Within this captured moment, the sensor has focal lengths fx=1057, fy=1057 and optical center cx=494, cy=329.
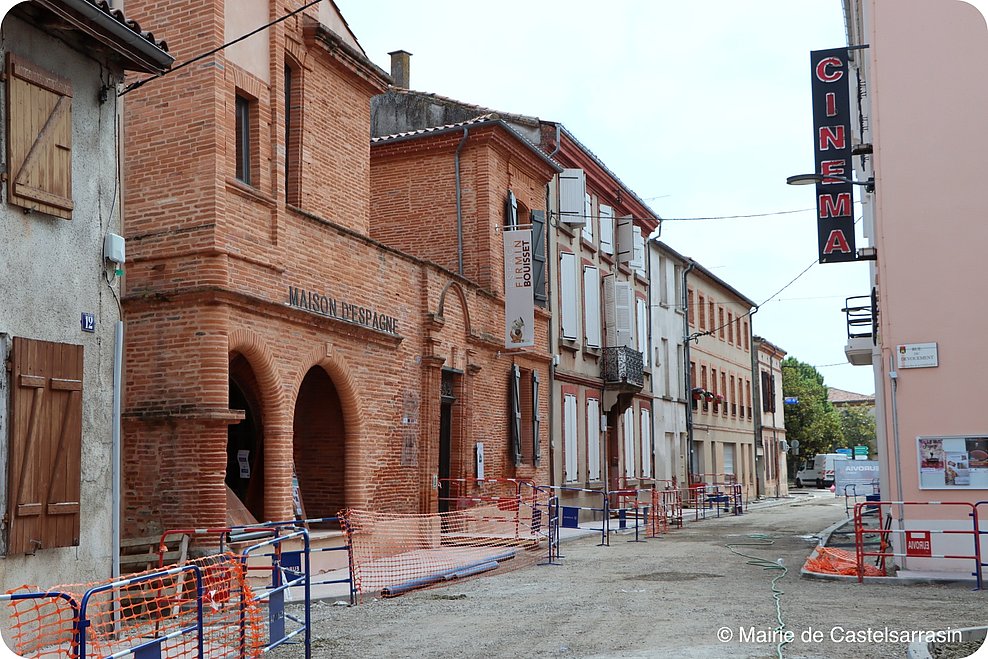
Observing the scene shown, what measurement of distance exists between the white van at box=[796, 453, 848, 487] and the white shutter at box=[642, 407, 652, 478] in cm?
3184

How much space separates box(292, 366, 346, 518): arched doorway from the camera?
16500 millimetres

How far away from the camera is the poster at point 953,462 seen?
13.8 metres

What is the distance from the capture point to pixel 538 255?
966 inches

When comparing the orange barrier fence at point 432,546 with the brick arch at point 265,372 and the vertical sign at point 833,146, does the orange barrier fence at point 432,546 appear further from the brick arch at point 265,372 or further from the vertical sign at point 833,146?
the vertical sign at point 833,146

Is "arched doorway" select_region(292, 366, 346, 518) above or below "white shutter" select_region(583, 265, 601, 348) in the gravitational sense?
below

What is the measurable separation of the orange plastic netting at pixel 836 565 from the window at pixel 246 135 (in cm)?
935

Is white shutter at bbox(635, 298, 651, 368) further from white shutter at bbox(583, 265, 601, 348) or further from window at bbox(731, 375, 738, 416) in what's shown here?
window at bbox(731, 375, 738, 416)

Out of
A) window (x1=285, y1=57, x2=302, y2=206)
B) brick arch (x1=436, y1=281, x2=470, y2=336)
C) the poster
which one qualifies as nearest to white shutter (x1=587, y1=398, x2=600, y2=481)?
brick arch (x1=436, y1=281, x2=470, y2=336)

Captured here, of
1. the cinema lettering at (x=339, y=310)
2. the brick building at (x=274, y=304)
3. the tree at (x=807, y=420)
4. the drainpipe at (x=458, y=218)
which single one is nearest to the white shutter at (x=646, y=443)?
the drainpipe at (x=458, y=218)

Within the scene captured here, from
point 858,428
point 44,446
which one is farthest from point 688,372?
point 858,428

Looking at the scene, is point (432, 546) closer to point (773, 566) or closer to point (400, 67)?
point (773, 566)

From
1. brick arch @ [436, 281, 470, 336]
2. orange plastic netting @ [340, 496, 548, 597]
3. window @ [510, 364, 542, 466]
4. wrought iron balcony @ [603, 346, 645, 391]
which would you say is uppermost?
brick arch @ [436, 281, 470, 336]

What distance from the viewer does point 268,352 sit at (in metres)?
13.9

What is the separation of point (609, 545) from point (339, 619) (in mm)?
9971
